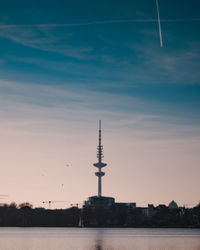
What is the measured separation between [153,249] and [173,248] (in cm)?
566

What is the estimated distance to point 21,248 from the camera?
129250mm

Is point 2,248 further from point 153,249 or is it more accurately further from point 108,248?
point 153,249

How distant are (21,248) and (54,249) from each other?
731cm

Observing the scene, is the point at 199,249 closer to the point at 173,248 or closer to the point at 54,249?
the point at 173,248

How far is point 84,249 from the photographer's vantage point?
416 feet

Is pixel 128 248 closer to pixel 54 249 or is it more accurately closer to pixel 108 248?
pixel 108 248

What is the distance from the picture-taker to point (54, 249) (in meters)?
130

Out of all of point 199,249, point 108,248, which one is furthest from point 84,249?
point 199,249

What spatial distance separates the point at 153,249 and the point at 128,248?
19.6ft

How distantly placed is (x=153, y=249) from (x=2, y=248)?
32.9 metres

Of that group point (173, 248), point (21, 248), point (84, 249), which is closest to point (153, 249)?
point (173, 248)

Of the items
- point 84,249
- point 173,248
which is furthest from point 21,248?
point 173,248

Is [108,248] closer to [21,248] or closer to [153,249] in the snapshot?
[153,249]

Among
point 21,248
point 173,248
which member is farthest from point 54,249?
point 173,248
